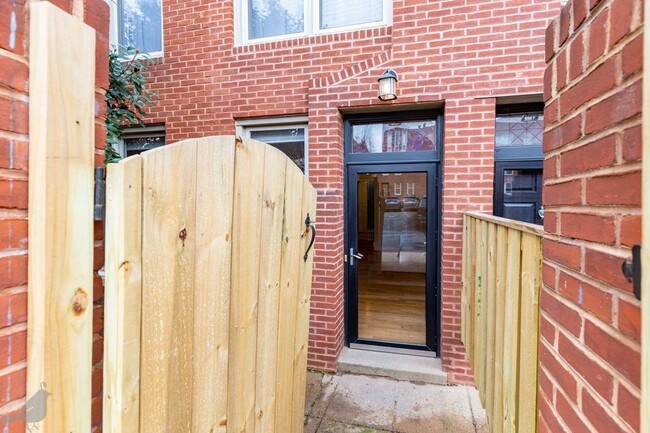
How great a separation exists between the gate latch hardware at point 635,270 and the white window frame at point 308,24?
3.25 meters

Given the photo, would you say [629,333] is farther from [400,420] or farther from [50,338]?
[400,420]

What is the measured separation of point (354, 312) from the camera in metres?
3.67

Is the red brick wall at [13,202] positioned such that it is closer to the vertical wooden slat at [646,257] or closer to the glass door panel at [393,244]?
the vertical wooden slat at [646,257]

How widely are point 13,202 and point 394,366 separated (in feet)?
10.7

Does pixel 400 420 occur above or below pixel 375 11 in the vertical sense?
below

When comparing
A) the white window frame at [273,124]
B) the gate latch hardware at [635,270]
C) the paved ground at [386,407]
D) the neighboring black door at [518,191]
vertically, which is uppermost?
the white window frame at [273,124]

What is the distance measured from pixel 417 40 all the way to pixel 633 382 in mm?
3144

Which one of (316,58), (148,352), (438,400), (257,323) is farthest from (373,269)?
(148,352)

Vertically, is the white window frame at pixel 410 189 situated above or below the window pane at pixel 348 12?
below

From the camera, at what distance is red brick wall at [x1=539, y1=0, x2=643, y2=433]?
726mm

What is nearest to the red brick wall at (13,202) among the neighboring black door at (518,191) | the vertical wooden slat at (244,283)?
the vertical wooden slat at (244,283)

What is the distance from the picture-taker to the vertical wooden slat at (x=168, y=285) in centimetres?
88

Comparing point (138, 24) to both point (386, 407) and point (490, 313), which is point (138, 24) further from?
point (386, 407)

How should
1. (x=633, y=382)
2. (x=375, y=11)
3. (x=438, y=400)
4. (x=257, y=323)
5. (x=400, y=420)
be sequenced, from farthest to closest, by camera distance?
(x=375, y=11) < (x=438, y=400) < (x=400, y=420) < (x=257, y=323) < (x=633, y=382)
